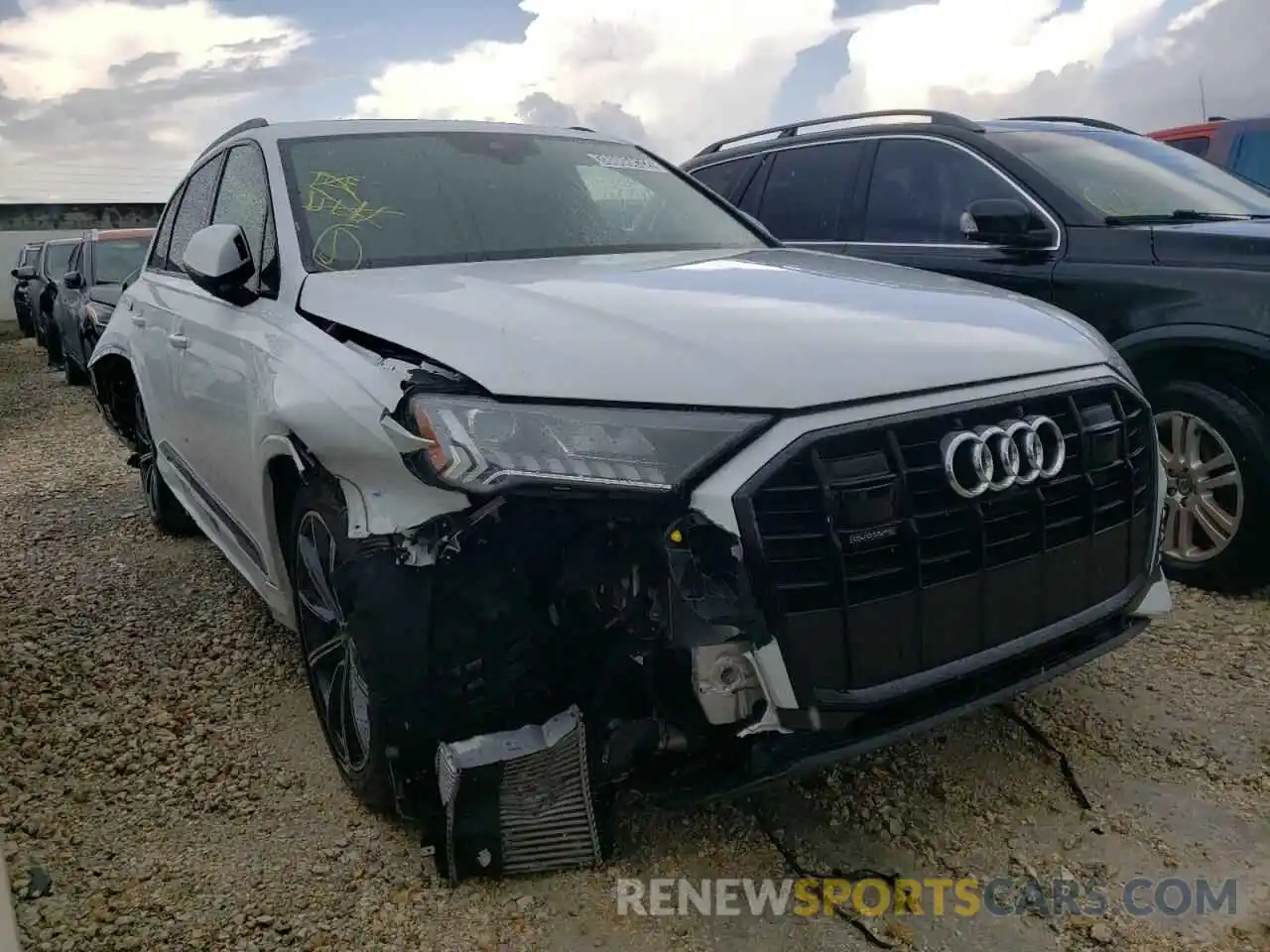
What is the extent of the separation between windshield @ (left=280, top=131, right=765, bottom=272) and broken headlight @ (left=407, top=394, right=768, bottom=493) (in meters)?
1.01

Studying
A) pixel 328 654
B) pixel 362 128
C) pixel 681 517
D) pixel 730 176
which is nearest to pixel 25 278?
pixel 730 176

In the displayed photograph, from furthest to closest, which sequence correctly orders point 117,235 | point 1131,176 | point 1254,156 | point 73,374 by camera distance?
1. point 73,374
2. point 117,235
3. point 1254,156
4. point 1131,176

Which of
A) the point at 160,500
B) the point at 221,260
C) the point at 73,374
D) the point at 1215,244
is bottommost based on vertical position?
the point at 73,374

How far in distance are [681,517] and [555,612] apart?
334 millimetres

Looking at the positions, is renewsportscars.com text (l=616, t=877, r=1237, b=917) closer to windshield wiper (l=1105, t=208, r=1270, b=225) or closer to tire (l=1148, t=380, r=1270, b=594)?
tire (l=1148, t=380, r=1270, b=594)

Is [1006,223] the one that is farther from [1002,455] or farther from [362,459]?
[362,459]

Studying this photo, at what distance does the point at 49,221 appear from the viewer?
86.4ft

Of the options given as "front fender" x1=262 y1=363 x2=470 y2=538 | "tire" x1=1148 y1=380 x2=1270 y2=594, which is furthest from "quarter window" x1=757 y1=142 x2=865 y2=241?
"front fender" x1=262 y1=363 x2=470 y2=538

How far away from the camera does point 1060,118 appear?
5160 mm

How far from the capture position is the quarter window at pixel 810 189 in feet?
16.7

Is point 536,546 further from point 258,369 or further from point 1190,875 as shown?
point 1190,875

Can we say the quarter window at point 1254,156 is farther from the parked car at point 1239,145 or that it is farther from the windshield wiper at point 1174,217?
the windshield wiper at point 1174,217

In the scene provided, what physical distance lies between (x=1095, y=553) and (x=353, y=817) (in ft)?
6.09

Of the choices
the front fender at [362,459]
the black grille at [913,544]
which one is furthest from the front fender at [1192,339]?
the front fender at [362,459]
